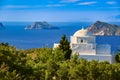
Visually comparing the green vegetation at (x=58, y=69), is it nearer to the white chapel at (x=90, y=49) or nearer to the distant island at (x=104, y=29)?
the white chapel at (x=90, y=49)

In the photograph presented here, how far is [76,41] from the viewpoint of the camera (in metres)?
52.0

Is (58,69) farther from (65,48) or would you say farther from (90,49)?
(90,49)

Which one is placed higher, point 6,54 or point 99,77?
point 6,54

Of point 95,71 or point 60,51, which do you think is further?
point 60,51

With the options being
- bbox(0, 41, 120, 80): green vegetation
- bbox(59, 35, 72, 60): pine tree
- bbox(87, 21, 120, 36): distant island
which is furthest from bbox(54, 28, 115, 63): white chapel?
bbox(87, 21, 120, 36): distant island

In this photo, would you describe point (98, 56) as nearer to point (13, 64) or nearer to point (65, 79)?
point (65, 79)

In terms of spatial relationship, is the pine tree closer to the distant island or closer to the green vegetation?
the green vegetation

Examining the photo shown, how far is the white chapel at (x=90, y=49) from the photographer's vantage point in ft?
166

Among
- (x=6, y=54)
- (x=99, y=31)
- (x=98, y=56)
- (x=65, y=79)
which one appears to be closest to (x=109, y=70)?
(x=65, y=79)

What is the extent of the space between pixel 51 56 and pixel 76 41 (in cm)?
956

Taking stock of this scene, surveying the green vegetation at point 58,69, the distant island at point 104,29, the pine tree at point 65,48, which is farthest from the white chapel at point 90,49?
the distant island at point 104,29

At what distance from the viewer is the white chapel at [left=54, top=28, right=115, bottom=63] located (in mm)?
50475

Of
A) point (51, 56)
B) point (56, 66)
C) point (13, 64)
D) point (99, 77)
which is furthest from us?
point (51, 56)

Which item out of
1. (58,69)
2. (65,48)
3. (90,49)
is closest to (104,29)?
(90,49)
